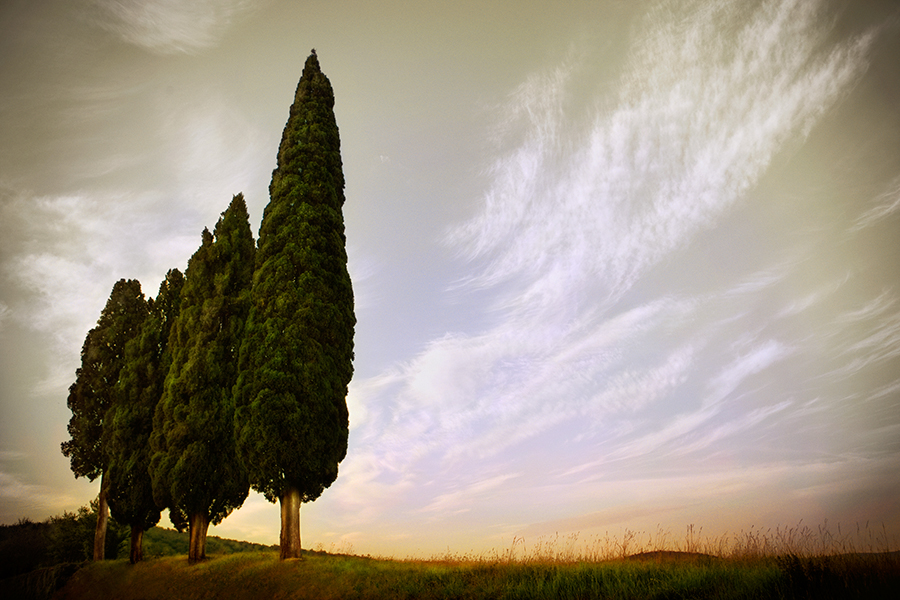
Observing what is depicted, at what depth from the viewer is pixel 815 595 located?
5965mm

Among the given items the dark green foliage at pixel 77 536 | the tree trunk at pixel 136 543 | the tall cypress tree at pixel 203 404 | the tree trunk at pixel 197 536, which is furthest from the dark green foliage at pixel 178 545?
the tree trunk at pixel 197 536

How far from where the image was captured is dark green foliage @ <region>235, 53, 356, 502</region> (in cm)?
1526

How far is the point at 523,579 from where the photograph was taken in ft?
29.9

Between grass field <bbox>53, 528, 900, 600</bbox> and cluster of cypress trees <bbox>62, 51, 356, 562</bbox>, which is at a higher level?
cluster of cypress trees <bbox>62, 51, 356, 562</bbox>

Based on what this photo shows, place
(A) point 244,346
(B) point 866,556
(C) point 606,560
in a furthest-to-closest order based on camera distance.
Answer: (A) point 244,346 < (C) point 606,560 < (B) point 866,556

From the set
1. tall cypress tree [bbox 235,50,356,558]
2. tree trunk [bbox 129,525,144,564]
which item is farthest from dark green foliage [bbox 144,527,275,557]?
tall cypress tree [bbox 235,50,356,558]

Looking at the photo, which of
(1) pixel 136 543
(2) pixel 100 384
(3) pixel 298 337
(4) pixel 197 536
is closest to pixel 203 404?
(4) pixel 197 536

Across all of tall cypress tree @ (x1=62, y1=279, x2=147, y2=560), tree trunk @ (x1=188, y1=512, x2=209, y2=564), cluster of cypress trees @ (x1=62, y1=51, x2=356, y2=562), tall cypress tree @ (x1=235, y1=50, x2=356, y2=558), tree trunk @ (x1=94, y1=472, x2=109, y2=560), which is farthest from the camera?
tall cypress tree @ (x1=62, y1=279, x2=147, y2=560)

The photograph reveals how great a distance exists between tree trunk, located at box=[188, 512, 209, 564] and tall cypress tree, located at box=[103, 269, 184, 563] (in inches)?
176

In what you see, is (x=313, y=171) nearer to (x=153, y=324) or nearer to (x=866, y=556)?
(x=153, y=324)

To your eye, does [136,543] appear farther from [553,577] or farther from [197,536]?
[553,577]

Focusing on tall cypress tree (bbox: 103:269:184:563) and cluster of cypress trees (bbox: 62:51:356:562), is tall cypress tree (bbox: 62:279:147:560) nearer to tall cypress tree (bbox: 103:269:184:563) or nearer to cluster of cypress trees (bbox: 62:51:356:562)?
cluster of cypress trees (bbox: 62:51:356:562)

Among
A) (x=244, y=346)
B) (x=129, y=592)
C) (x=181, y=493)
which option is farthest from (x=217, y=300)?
(x=129, y=592)

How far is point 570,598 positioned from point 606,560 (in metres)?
2.75
